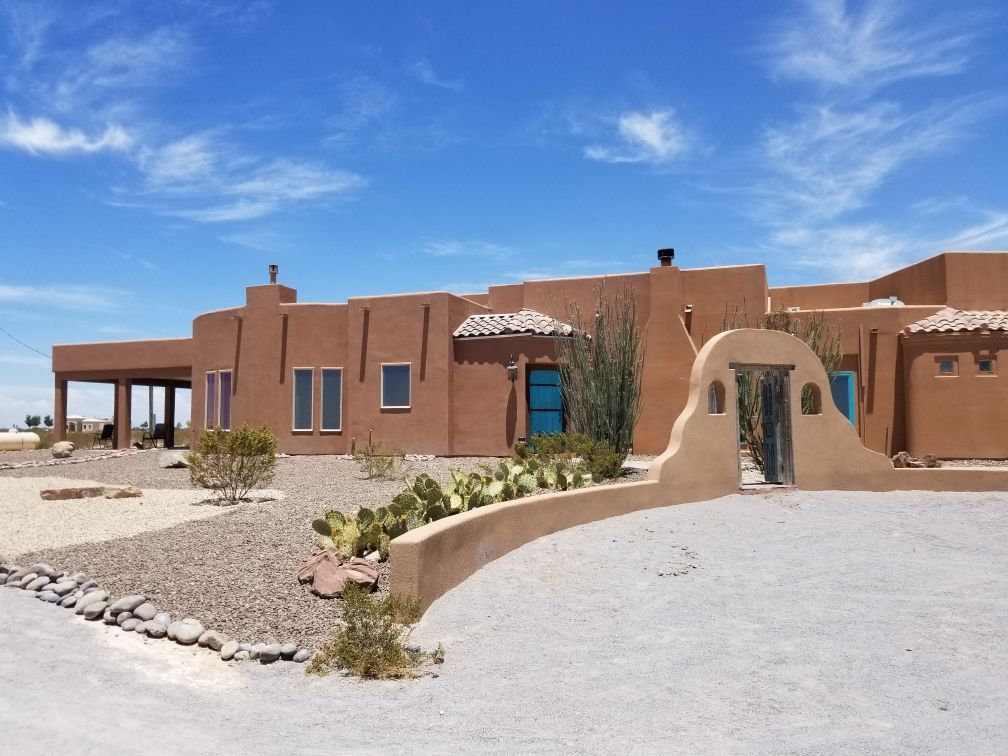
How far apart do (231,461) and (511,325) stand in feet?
27.8

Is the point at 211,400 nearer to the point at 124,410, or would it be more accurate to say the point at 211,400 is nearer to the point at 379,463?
the point at 124,410

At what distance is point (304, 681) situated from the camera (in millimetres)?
5371

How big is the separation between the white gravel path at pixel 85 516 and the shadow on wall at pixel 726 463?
460 centimetres

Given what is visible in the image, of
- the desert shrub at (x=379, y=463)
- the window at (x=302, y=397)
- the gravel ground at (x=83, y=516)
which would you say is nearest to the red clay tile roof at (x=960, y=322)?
the desert shrub at (x=379, y=463)

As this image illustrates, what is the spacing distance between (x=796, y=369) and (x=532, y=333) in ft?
22.4

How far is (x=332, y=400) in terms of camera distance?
20.1 m

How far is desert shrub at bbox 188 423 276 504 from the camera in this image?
11.8 metres

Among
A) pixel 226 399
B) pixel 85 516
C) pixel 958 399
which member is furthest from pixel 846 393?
pixel 85 516

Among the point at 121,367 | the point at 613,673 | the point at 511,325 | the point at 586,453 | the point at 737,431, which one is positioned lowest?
the point at 613,673

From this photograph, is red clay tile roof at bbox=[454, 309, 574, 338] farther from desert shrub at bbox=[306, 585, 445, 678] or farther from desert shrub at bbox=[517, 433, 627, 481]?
desert shrub at bbox=[306, 585, 445, 678]

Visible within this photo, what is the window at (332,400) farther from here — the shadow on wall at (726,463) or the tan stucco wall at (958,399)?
the tan stucco wall at (958,399)

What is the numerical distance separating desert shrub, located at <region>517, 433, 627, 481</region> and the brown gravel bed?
3756 mm

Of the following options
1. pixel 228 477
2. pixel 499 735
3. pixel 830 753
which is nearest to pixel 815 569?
pixel 830 753

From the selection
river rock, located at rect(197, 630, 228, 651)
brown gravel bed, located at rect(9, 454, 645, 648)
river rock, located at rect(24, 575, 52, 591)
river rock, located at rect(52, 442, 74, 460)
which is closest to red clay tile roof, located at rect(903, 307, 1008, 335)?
brown gravel bed, located at rect(9, 454, 645, 648)
